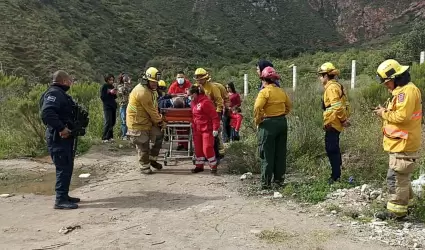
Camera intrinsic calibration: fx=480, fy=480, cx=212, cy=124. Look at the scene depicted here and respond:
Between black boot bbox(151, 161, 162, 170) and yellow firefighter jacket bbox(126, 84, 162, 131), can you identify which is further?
black boot bbox(151, 161, 162, 170)

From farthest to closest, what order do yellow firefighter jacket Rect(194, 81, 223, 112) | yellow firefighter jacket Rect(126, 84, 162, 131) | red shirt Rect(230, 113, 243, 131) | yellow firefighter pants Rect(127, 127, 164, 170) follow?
red shirt Rect(230, 113, 243, 131) → yellow firefighter jacket Rect(194, 81, 223, 112) → yellow firefighter pants Rect(127, 127, 164, 170) → yellow firefighter jacket Rect(126, 84, 162, 131)

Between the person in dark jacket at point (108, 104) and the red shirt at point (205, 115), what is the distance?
4.52m

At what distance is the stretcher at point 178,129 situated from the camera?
9.35m

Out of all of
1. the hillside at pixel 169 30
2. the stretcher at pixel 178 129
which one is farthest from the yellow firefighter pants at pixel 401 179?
the hillside at pixel 169 30

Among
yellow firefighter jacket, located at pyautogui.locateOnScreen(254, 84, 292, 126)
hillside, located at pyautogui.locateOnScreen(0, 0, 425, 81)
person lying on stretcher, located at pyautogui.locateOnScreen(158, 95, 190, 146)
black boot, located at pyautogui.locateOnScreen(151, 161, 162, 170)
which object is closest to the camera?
yellow firefighter jacket, located at pyautogui.locateOnScreen(254, 84, 292, 126)

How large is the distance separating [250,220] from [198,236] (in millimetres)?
815

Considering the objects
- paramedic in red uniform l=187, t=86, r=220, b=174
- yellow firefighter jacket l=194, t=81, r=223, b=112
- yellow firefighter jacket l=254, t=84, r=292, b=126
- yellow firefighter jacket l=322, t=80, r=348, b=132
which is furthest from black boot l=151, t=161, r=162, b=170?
yellow firefighter jacket l=322, t=80, r=348, b=132

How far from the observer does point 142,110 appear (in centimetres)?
891

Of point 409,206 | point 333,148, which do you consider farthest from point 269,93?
point 409,206

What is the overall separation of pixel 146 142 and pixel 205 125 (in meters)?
1.15

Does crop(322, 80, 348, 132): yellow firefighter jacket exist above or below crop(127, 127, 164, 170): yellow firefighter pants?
above

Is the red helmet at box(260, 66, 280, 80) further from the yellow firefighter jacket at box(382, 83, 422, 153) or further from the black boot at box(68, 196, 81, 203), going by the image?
the black boot at box(68, 196, 81, 203)

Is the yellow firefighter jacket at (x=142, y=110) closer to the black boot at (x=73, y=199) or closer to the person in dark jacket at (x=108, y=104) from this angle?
the black boot at (x=73, y=199)

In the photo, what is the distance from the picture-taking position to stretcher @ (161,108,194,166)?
935cm
